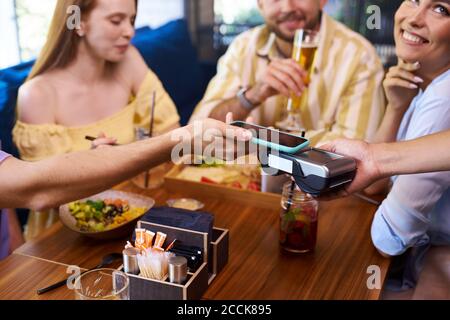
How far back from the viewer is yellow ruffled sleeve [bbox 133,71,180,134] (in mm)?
2025

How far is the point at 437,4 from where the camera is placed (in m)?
1.44

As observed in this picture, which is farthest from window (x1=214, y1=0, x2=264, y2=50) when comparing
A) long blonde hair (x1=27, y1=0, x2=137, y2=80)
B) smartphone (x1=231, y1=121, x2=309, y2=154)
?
smartphone (x1=231, y1=121, x2=309, y2=154)

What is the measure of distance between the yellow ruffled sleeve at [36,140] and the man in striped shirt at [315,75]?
0.68 meters

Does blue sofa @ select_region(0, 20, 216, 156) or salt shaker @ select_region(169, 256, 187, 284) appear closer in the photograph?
salt shaker @ select_region(169, 256, 187, 284)

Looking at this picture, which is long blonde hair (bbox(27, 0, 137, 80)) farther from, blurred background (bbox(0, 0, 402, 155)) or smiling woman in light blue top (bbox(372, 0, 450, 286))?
smiling woman in light blue top (bbox(372, 0, 450, 286))

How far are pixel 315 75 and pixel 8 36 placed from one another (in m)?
1.25

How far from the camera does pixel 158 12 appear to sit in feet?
8.53

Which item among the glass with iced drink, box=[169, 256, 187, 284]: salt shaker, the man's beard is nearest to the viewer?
box=[169, 256, 187, 284]: salt shaker

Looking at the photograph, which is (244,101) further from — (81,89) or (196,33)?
(196,33)

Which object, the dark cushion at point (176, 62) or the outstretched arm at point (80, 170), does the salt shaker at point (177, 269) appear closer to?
the outstretched arm at point (80, 170)

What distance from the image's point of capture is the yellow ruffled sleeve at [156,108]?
6.64ft

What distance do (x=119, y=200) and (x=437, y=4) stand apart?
108 cm

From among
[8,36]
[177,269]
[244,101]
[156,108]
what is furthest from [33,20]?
[177,269]
